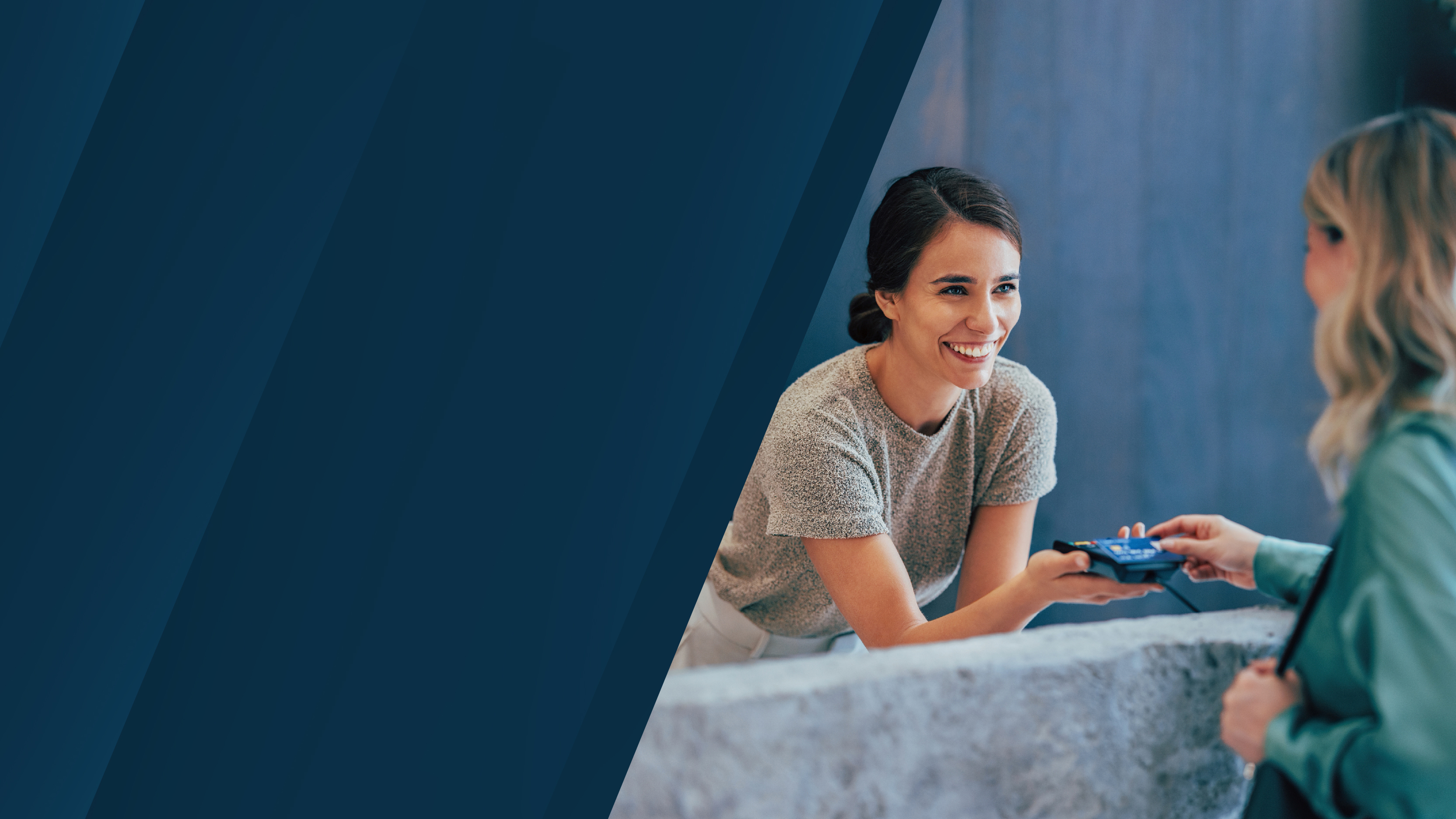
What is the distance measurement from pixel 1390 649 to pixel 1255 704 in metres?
0.19

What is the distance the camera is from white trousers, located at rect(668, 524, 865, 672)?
1.98m

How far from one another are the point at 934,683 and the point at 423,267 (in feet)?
2.12

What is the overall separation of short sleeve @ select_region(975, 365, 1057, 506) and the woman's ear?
26cm

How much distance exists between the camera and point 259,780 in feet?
2.71

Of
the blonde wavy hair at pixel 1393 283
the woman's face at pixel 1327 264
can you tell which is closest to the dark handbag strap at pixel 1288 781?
the blonde wavy hair at pixel 1393 283

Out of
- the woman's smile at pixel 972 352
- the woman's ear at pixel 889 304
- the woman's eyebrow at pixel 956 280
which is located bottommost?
the woman's smile at pixel 972 352

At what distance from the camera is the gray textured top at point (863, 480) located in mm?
1597

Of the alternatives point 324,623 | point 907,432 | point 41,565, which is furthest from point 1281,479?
point 41,565

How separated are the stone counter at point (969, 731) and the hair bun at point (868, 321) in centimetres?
90

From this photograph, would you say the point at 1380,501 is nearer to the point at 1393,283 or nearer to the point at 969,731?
the point at 1393,283

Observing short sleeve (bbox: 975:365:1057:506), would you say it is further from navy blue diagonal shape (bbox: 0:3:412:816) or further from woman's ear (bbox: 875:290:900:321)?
navy blue diagonal shape (bbox: 0:3:412:816)

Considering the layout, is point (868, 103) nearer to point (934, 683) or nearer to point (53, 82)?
point (934, 683)

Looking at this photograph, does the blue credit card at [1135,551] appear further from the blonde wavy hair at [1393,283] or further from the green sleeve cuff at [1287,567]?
the blonde wavy hair at [1393,283]

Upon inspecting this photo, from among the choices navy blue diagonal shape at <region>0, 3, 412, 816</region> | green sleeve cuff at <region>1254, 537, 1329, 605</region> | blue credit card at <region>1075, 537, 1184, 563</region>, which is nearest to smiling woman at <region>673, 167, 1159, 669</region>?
blue credit card at <region>1075, 537, 1184, 563</region>
